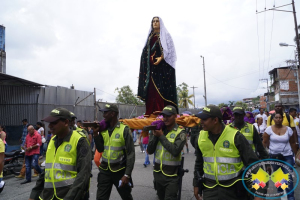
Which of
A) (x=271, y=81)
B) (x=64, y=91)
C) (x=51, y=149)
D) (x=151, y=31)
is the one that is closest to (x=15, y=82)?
(x=64, y=91)

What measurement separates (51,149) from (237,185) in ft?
7.11

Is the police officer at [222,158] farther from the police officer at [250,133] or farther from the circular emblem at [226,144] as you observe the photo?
the police officer at [250,133]

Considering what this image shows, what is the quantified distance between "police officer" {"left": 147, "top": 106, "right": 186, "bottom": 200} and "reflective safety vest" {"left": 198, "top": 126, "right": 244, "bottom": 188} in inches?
34.3

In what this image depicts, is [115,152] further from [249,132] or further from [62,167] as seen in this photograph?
[249,132]

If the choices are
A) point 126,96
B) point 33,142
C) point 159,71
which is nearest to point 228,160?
point 159,71

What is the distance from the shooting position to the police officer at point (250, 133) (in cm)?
373

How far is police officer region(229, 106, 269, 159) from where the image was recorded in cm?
373

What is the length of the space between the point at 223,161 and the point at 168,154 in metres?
1.21

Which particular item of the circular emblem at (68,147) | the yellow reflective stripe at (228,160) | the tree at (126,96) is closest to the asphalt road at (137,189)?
the yellow reflective stripe at (228,160)

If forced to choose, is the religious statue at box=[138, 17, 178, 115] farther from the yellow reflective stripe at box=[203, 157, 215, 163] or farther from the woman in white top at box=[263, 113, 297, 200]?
the yellow reflective stripe at box=[203, 157, 215, 163]

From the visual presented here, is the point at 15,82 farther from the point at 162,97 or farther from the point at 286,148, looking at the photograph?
the point at 286,148

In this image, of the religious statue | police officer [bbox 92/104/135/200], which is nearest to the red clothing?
the religious statue

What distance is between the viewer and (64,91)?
14.5 m

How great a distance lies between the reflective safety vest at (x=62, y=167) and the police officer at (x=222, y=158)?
59.8 inches
